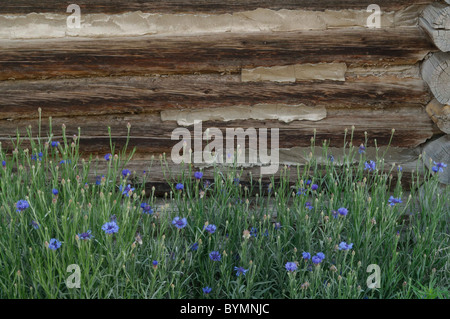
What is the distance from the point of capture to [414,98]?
3.99 metres

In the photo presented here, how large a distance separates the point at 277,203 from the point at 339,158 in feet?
2.32

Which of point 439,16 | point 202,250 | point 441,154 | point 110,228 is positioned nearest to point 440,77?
point 439,16

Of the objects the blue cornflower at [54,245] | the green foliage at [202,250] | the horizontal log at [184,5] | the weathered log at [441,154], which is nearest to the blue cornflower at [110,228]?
the green foliage at [202,250]

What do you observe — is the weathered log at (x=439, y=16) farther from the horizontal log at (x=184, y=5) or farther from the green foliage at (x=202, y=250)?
the green foliage at (x=202, y=250)

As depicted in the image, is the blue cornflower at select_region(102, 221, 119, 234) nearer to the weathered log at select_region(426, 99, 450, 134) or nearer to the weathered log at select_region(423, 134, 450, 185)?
the weathered log at select_region(423, 134, 450, 185)

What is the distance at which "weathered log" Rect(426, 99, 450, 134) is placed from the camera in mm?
3811

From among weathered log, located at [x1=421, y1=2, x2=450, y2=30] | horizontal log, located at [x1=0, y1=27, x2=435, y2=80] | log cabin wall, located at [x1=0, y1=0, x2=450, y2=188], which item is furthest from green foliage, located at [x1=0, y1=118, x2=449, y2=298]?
weathered log, located at [x1=421, y1=2, x2=450, y2=30]

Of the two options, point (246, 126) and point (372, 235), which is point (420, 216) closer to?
point (372, 235)

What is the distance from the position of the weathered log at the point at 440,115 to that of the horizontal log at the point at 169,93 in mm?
137

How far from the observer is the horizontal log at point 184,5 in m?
3.73

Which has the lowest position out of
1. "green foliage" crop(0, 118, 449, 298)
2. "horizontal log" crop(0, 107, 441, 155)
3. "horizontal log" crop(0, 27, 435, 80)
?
"green foliage" crop(0, 118, 449, 298)

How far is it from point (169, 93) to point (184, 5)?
0.62 metres

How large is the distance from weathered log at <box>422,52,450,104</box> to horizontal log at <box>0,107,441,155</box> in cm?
29
